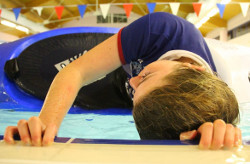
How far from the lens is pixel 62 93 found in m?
0.82

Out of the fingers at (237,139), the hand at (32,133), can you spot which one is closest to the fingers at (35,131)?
the hand at (32,133)

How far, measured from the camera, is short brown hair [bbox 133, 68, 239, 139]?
2.02ft

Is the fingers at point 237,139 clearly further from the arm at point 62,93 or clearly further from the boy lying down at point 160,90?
the arm at point 62,93

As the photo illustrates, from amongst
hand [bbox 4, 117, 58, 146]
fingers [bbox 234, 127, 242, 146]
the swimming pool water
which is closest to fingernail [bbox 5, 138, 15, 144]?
hand [bbox 4, 117, 58, 146]

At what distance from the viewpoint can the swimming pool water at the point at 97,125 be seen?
110cm

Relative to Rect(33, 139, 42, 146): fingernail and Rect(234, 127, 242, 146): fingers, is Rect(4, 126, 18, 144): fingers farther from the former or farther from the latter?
Rect(234, 127, 242, 146): fingers

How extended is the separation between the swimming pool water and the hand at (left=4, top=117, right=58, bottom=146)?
53 cm

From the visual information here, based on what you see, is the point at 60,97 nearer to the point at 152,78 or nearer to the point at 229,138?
the point at 152,78

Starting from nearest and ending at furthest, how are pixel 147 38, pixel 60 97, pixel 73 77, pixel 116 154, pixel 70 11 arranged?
pixel 116 154 → pixel 60 97 → pixel 73 77 → pixel 147 38 → pixel 70 11

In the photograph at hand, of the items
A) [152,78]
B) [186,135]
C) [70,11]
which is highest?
[70,11]

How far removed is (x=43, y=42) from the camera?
1975 millimetres

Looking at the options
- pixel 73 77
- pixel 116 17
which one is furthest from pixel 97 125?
pixel 116 17

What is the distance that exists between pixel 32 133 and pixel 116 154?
196mm

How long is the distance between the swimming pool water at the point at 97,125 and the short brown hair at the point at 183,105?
363 mm
